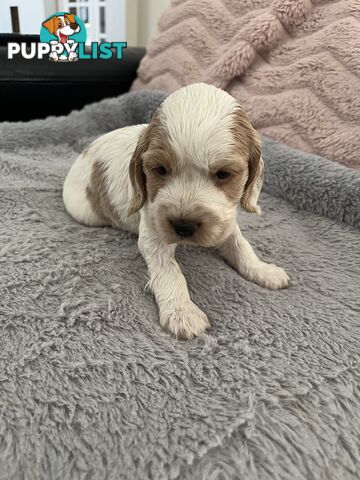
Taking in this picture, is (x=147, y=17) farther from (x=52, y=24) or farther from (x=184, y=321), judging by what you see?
(x=184, y=321)

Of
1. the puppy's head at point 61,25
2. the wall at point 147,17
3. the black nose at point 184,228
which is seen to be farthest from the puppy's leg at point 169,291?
the wall at point 147,17

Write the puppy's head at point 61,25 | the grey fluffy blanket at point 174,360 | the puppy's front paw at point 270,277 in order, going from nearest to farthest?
the grey fluffy blanket at point 174,360 < the puppy's front paw at point 270,277 < the puppy's head at point 61,25

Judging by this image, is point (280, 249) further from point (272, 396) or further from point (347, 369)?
point (272, 396)

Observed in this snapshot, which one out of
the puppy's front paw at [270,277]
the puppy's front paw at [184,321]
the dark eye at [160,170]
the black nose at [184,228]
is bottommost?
the puppy's front paw at [270,277]

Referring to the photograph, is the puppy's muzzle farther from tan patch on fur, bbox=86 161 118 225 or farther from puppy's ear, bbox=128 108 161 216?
tan patch on fur, bbox=86 161 118 225

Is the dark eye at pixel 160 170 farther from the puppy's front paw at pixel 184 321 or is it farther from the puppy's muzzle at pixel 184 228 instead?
the puppy's front paw at pixel 184 321

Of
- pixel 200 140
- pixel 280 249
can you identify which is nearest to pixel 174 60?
pixel 280 249
